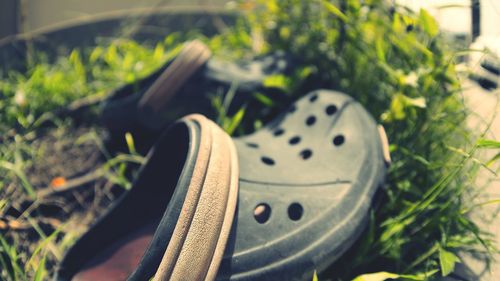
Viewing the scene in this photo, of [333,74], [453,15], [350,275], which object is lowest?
[350,275]

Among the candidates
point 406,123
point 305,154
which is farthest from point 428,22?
point 305,154

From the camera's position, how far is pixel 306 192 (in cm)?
82

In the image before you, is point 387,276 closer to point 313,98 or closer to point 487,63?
point 313,98

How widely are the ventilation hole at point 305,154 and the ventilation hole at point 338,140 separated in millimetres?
56

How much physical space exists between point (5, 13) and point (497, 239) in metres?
1.94

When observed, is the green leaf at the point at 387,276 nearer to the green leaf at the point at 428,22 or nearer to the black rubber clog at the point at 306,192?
the black rubber clog at the point at 306,192

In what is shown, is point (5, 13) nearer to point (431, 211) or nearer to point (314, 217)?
point (314, 217)

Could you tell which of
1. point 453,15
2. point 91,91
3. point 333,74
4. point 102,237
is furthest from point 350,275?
point 91,91

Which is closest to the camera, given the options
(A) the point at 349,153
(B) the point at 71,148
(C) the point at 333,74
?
(A) the point at 349,153

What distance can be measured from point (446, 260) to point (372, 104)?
20.1 inches

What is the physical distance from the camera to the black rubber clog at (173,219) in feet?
2.06

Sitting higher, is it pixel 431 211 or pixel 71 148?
pixel 431 211

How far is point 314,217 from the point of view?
773 millimetres

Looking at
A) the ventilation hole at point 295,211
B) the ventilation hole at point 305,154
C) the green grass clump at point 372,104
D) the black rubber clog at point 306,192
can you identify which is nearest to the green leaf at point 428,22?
the green grass clump at point 372,104
